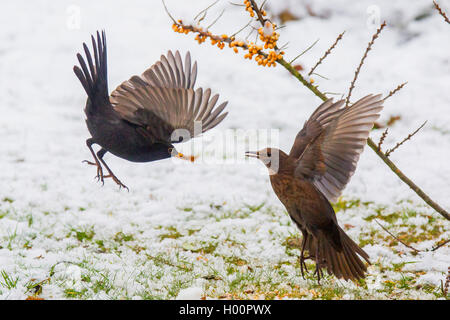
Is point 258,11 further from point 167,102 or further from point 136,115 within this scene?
point 136,115

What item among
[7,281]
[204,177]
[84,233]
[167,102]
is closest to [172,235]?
[84,233]

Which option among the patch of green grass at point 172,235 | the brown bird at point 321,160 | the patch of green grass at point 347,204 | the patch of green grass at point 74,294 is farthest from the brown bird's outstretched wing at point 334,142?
the patch of green grass at point 347,204

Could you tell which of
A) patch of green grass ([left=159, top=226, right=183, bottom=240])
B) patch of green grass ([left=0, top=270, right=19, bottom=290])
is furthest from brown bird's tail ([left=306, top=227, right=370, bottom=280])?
patch of green grass ([left=0, top=270, right=19, bottom=290])

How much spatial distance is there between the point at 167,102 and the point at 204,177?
10.8 ft

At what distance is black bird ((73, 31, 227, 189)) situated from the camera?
6.84 ft

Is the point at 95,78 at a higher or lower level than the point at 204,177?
higher

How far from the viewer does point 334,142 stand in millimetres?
2809

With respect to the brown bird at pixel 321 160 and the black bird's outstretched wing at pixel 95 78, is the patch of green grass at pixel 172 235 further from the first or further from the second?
the black bird's outstretched wing at pixel 95 78

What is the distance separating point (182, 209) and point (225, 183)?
0.69 m

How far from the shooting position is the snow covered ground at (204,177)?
→ 3.49 m

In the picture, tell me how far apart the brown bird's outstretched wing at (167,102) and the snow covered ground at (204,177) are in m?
0.34

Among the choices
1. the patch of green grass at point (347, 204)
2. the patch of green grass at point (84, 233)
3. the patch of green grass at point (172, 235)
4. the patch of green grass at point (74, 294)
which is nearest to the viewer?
the patch of green grass at point (74, 294)
